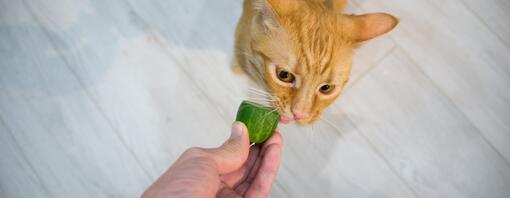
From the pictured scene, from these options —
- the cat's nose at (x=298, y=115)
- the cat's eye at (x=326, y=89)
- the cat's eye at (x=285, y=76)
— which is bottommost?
the cat's nose at (x=298, y=115)

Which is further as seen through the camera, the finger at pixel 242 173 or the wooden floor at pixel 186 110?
the wooden floor at pixel 186 110

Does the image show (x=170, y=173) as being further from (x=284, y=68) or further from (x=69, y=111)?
(x=69, y=111)

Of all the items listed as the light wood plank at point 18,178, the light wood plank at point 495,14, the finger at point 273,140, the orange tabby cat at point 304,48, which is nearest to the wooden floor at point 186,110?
the light wood plank at point 18,178

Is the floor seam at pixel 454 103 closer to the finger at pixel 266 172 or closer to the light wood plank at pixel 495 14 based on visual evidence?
the light wood plank at pixel 495 14

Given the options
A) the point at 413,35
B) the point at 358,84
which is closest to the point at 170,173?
the point at 358,84

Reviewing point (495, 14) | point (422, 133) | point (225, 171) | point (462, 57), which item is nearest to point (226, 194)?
point (225, 171)

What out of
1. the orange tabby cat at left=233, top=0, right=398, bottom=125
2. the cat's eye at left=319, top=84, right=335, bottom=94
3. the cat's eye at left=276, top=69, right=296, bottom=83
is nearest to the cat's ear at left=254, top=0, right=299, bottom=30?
the orange tabby cat at left=233, top=0, right=398, bottom=125
